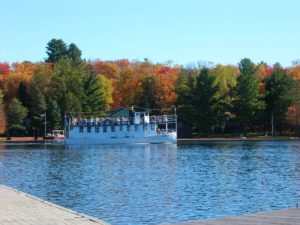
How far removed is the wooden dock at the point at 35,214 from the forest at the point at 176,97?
297 ft

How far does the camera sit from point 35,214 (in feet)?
65.4

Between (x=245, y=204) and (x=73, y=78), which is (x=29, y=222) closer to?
(x=245, y=204)

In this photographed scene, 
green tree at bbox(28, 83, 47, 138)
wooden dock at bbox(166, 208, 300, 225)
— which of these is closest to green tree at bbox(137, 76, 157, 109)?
green tree at bbox(28, 83, 47, 138)

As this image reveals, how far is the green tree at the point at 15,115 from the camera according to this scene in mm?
123500

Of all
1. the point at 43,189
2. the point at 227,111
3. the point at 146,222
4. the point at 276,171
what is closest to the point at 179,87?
the point at 227,111

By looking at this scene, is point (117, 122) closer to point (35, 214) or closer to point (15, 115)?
point (15, 115)

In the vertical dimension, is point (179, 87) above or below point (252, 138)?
above

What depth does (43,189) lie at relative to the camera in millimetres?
33719

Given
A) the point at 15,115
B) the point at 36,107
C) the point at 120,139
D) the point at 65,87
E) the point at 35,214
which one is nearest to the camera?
the point at 35,214

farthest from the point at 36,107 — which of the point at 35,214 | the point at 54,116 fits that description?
the point at 35,214

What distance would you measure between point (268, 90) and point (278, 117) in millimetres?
7377

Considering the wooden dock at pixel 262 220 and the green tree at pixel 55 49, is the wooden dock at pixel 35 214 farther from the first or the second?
the green tree at pixel 55 49

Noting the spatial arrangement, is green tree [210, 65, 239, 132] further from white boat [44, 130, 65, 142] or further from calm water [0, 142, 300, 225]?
calm water [0, 142, 300, 225]

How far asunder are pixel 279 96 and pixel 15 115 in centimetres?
5382
